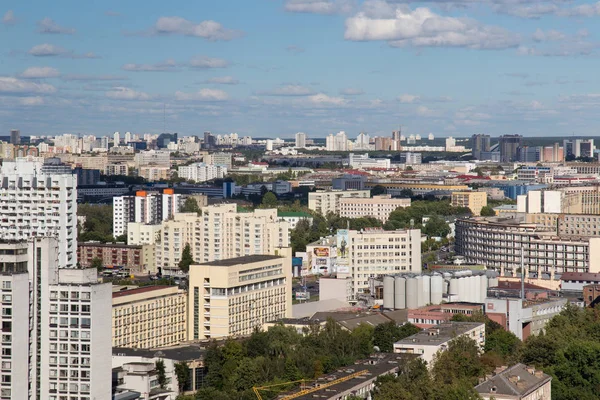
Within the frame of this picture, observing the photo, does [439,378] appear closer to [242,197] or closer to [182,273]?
[182,273]

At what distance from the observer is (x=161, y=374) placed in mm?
22562

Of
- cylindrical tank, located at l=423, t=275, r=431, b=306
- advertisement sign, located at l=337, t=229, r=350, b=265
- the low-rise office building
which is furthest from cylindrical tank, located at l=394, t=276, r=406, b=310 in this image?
advertisement sign, located at l=337, t=229, r=350, b=265

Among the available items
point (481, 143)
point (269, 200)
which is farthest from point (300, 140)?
point (269, 200)

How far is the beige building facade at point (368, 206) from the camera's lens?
6525 cm

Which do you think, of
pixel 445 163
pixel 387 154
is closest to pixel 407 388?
pixel 445 163

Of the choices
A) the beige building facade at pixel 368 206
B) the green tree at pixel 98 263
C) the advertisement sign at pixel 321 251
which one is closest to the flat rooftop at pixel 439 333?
the advertisement sign at pixel 321 251

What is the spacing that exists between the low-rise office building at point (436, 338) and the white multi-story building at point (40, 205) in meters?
10.8

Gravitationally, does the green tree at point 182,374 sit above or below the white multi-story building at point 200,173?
below

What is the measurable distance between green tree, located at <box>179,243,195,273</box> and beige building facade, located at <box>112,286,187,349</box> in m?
11.7

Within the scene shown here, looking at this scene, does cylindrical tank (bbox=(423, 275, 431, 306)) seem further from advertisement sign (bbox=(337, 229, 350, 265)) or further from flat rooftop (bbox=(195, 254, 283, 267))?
advertisement sign (bbox=(337, 229, 350, 265))

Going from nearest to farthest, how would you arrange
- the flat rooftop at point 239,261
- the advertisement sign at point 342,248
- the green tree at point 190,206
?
1. the flat rooftop at point 239,261
2. the advertisement sign at point 342,248
3. the green tree at point 190,206

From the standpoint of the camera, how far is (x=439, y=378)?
21812 mm

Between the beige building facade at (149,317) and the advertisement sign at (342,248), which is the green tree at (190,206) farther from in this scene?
the beige building facade at (149,317)

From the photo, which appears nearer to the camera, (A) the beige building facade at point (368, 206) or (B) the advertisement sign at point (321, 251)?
(B) the advertisement sign at point (321, 251)
